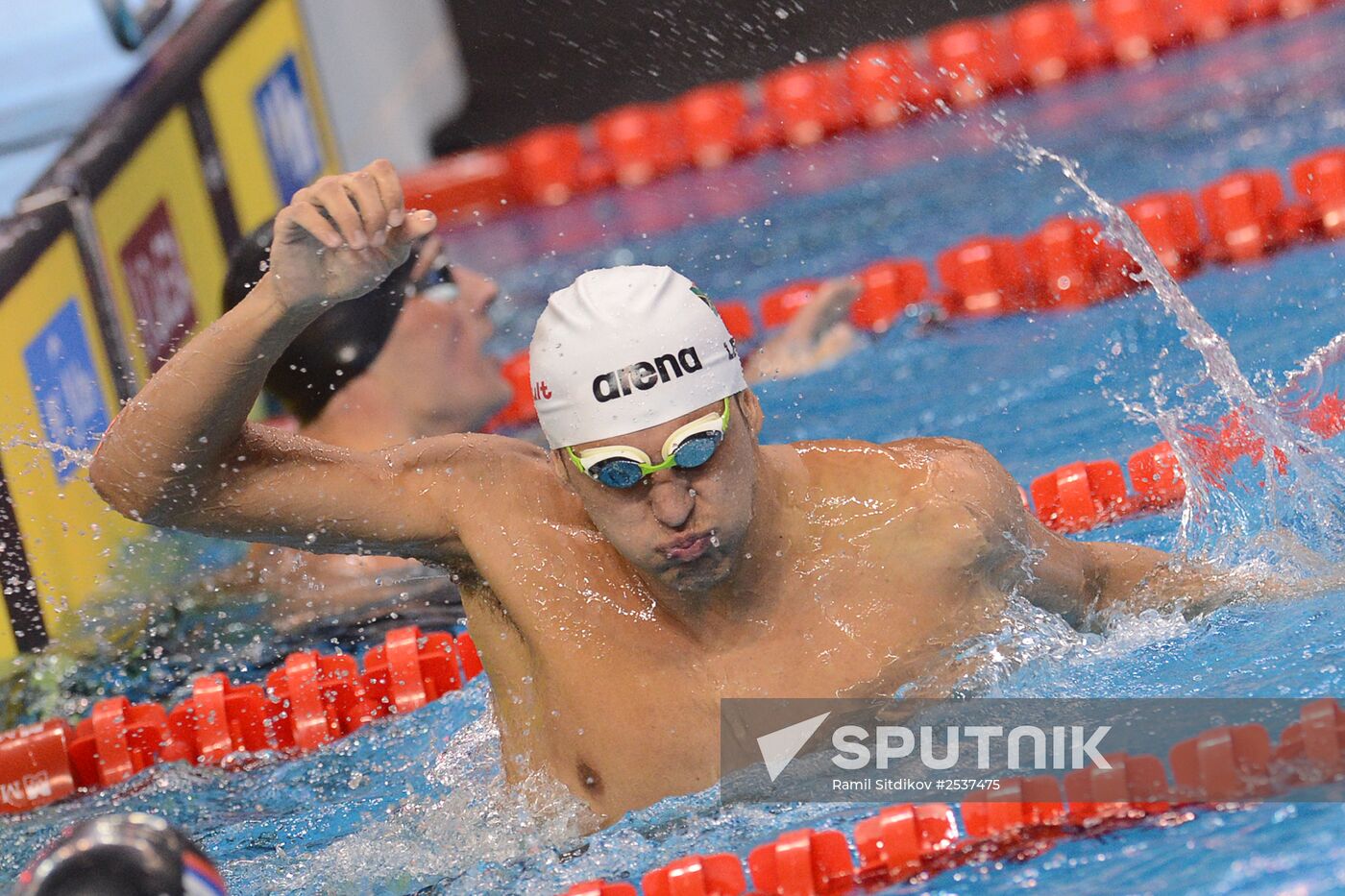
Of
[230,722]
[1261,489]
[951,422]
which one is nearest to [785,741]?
[1261,489]

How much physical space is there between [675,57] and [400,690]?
15.6 feet

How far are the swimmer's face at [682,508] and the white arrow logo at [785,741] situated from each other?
286mm

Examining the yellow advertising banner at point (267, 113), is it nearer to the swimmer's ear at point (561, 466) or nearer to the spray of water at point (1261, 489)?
the spray of water at point (1261, 489)

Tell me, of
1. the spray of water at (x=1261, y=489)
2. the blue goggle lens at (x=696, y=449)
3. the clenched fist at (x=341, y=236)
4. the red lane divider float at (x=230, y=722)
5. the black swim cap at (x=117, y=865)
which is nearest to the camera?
the black swim cap at (x=117, y=865)

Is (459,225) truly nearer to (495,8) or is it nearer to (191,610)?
(495,8)

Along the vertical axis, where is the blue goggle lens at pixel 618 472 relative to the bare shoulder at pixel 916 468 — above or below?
above

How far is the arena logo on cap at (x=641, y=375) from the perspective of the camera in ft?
7.04

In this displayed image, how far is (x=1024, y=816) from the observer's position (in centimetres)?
225

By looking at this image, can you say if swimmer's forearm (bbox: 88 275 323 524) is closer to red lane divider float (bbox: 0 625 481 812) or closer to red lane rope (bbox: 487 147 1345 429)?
red lane divider float (bbox: 0 625 481 812)

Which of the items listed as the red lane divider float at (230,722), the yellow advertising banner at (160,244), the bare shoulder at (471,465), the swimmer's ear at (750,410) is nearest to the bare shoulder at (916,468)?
the swimmer's ear at (750,410)

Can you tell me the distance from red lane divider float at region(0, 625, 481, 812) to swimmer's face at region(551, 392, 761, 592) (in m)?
1.46

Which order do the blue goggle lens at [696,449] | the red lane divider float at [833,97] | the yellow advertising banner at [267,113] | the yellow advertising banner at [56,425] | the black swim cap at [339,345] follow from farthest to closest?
the red lane divider float at [833,97] → the yellow advertising banner at [267,113] → the yellow advertising banner at [56,425] → the black swim cap at [339,345] → the blue goggle lens at [696,449]

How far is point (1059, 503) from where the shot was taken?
3.65 meters

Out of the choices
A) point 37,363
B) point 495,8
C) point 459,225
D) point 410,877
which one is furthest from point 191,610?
point 495,8
